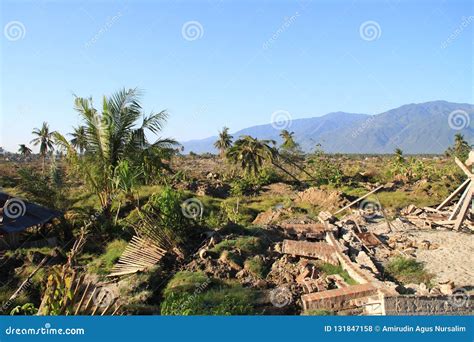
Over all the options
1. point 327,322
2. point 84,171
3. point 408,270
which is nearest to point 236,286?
point 327,322

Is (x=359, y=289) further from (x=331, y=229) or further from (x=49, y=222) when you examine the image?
(x=49, y=222)

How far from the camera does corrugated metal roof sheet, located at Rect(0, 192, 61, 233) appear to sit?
12.5 m

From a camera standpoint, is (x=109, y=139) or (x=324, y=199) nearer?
(x=109, y=139)

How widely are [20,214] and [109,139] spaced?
3.78 meters

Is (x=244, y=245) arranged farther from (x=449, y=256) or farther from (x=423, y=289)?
(x=449, y=256)

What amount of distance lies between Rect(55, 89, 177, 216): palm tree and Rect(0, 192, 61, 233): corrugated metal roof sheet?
1.86 m

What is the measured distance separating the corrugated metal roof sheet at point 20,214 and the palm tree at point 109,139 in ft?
6.11

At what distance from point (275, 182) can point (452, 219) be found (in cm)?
1919

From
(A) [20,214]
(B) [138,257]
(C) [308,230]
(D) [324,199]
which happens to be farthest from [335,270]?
(D) [324,199]

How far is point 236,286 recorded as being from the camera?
31.7ft

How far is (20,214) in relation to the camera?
515 inches

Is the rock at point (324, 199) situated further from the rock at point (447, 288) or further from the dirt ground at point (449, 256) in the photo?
the rock at point (447, 288)

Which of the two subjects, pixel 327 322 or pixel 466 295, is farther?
pixel 466 295

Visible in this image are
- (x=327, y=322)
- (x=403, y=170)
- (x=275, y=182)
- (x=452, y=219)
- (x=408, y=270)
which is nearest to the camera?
(x=327, y=322)
